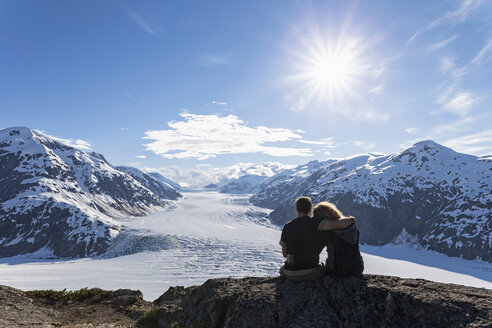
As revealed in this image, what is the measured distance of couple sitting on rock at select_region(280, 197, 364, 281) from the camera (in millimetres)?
7480

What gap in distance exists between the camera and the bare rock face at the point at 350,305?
6.45 m

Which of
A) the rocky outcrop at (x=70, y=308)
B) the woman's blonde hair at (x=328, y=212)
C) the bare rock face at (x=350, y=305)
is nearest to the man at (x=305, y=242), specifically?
the woman's blonde hair at (x=328, y=212)

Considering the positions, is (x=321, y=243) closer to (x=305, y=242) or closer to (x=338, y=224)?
(x=305, y=242)

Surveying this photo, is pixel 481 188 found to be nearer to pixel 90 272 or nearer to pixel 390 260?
pixel 390 260

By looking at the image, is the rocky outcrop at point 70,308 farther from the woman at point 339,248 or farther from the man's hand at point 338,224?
the man's hand at point 338,224

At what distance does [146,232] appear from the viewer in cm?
17975

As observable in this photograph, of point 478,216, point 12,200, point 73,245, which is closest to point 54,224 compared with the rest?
point 73,245

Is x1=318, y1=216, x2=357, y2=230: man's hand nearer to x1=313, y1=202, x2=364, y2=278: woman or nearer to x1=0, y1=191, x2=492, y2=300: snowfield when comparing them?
x1=313, y1=202, x2=364, y2=278: woman

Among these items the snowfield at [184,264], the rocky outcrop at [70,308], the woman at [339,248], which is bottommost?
the snowfield at [184,264]

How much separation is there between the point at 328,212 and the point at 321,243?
91cm

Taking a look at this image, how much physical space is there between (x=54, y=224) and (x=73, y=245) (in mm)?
29450

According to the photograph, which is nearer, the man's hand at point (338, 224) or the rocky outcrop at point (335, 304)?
the rocky outcrop at point (335, 304)

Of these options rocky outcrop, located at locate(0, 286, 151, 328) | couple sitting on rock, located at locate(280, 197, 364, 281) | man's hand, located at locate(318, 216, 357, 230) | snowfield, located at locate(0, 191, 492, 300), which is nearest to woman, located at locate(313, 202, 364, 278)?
couple sitting on rock, located at locate(280, 197, 364, 281)

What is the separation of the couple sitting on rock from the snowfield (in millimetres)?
92956
